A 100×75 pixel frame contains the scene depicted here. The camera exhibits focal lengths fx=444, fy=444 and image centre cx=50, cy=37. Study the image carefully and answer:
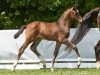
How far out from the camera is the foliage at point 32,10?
22.3 m

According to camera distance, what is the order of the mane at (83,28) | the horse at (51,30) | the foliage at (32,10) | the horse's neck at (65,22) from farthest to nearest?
the foliage at (32,10) → the mane at (83,28) → the horse's neck at (65,22) → the horse at (51,30)

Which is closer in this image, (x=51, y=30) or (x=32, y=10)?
(x=51, y=30)

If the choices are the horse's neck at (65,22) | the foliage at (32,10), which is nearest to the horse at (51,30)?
the horse's neck at (65,22)

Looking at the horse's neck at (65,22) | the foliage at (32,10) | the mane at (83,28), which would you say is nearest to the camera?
the horse's neck at (65,22)

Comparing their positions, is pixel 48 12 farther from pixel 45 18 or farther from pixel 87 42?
pixel 87 42

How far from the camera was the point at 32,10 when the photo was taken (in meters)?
23.3

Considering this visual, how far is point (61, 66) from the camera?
56.6ft

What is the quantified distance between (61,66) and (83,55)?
103 centimetres

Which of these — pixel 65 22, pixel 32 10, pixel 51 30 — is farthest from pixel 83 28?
pixel 32 10

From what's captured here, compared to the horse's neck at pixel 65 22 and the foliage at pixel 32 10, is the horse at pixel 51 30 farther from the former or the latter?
the foliage at pixel 32 10

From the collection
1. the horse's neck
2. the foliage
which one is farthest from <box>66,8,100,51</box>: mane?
the foliage

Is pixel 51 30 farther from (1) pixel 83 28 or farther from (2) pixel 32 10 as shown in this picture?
(2) pixel 32 10

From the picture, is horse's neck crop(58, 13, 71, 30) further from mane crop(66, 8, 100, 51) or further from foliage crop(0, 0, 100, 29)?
foliage crop(0, 0, 100, 29)

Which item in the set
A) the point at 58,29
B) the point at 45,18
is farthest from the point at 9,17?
the point at 58,29
